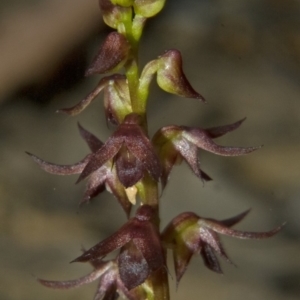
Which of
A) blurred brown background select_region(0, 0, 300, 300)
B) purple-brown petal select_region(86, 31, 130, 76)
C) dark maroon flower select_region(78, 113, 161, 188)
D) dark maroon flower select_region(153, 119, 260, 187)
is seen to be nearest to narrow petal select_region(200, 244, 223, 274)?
dark maroon flower select_region(153, 119, 260, 187)

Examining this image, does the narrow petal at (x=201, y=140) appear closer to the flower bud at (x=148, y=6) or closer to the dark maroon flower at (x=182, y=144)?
the dark maroon flower at (x=182, y=144)

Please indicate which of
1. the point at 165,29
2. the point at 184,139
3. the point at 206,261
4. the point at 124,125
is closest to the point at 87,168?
the point at 124,125

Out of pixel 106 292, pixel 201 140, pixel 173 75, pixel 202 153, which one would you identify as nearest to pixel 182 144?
pixel 201 140

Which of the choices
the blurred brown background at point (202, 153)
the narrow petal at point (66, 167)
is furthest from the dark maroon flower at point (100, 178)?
the blurred brown background at point (202, 153)

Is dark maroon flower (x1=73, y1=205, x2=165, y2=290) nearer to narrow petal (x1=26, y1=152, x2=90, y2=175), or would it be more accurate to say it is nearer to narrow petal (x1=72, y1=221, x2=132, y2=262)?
narrow petal (x1=72, y1=221, x2=132, y2=262)

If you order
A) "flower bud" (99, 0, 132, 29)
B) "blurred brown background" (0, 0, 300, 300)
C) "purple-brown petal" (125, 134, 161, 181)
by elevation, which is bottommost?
"blurred brown background" (0, 0, 300, 300)

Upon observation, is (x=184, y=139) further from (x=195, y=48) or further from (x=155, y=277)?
(x=195, y=48)
